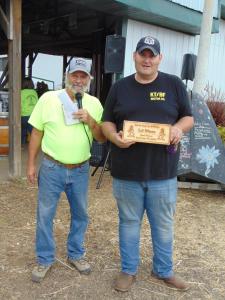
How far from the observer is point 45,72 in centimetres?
2836

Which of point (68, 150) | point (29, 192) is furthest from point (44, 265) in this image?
point (29, 192)

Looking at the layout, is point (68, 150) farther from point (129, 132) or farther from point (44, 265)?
point (44, 265)

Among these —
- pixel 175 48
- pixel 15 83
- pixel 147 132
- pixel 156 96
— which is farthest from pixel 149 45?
pixel 175 48

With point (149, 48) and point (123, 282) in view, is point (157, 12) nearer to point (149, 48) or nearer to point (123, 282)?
point (149, 48)

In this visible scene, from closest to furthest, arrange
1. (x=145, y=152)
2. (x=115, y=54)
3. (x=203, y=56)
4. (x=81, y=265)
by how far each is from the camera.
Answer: (x=145, y=152) → (x=81, y=265) → (x=203, y=56) → (x=115, y=54)

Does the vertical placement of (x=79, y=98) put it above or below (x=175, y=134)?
above

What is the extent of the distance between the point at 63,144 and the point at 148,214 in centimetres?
90

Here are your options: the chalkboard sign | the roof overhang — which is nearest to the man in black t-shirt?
the chalkboard sign

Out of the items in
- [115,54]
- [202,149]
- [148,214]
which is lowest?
[148,214]

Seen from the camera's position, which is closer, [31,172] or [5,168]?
[31,172]

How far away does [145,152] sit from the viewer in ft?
11.2

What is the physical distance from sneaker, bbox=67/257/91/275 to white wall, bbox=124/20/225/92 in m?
5.26

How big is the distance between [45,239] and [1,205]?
92.5 inches

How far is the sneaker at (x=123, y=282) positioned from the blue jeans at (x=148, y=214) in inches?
1.5
